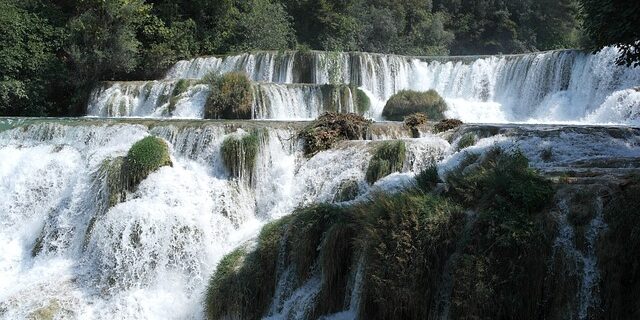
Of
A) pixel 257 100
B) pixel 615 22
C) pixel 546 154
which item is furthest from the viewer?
pixel 257 100

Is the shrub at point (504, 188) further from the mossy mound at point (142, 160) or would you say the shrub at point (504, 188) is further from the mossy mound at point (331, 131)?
the mossy mound at point (142, 160)

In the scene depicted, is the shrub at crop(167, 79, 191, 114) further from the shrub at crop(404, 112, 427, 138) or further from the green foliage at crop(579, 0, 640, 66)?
the green foliage at crop(579, 0, 640, 66)

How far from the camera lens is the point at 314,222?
6867 mm

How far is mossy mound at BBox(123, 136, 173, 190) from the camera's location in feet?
34.4

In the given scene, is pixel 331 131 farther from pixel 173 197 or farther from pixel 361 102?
pixel 361 102

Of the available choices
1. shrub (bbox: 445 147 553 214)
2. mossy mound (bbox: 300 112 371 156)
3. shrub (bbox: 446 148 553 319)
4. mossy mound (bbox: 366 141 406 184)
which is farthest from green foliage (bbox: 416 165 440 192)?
mossy mound (bbox: 300 112 371 156)

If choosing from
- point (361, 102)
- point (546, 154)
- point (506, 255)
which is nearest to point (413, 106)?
point (361, 102)

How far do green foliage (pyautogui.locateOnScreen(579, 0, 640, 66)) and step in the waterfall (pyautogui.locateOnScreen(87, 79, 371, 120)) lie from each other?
9281 millimetres

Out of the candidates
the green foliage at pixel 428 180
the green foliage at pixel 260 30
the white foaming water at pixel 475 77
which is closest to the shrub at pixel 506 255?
the green foliage at pixel 428 180

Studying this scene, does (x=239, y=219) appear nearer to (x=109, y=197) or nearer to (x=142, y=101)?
(x=109, y=197)

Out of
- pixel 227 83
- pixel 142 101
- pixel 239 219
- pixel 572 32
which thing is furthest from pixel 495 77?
pixel 572 32

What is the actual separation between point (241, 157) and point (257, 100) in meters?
5.49

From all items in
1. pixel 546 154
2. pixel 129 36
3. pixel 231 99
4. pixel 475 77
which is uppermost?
pixel 129 36

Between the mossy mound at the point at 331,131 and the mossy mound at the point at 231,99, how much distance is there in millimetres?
4727
